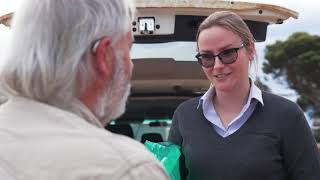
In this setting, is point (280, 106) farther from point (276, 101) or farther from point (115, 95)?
point (115, 95)

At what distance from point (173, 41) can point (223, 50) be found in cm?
152

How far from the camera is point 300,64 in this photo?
124ft

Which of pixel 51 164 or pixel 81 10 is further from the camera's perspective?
pixel 81 10

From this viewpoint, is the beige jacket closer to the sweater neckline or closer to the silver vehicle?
the sweater neckline

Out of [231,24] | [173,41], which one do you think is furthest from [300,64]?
[231,24]

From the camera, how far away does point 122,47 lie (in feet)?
4.83

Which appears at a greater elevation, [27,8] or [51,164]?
[27,8]

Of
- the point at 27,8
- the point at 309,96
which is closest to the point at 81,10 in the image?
the point at 27,8

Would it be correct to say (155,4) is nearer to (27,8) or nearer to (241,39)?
(241,39)

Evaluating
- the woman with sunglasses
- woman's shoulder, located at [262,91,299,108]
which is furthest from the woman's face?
woman's shoulder, located at [262,91,299,108]

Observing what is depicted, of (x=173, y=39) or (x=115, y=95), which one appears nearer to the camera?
(x=115, y=95)

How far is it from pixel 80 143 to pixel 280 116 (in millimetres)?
1310

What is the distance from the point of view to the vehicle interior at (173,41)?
3.69 meters

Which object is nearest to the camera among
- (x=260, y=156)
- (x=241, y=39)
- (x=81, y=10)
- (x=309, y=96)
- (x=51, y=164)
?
(x=51, y=164)
